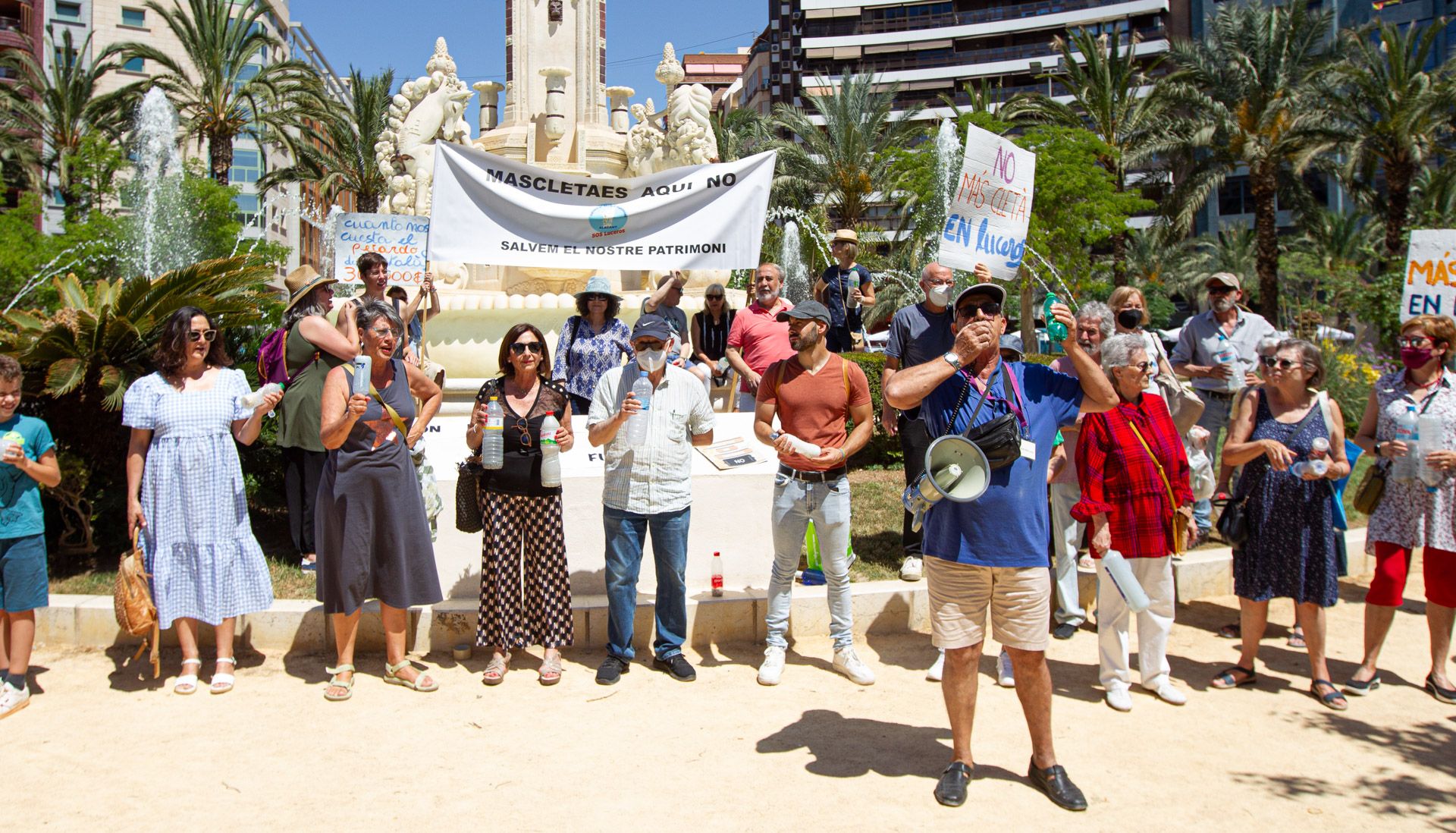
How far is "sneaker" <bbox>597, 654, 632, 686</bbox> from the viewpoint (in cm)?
517

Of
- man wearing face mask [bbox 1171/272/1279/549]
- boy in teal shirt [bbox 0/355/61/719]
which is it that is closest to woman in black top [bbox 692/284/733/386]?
man wearing face mask [bbox 1171/272/1279/549]

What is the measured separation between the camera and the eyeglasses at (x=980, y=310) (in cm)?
398

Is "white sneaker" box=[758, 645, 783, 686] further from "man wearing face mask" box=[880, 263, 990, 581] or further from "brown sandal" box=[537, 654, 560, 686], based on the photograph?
"man wearing face mask" box=[880, 263, 990, 581]

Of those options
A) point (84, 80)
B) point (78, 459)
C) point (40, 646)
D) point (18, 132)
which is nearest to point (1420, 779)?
point (40, 646)

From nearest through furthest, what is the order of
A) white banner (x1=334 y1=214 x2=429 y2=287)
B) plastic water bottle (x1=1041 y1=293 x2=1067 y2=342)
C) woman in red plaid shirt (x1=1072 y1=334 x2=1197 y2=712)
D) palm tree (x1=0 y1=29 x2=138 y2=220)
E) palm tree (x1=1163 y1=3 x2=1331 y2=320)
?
plastic water bottle (x1=1041 y1=293 x2=1067 y2=342) → woman in red plaid shirt (x1=1072 y1=334 x2=1197 y2=712) → white banner (x1=334 y1=214 x2=429 y2=287) → palm tree (x1=1163 y1=3 x2=1331 y2=320) → palm tree (x1=0 y1=29 x2=138 y2=220)

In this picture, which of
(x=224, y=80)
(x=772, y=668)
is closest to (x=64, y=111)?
(x=224, y=80)

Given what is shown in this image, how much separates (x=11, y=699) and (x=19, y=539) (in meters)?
0.73

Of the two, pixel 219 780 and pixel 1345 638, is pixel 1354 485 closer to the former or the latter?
pixel 1345 638

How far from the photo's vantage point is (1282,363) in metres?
5.13

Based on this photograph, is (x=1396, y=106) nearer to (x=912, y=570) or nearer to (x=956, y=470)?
(x=912, y=570)

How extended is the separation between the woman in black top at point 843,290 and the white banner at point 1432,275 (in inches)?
162

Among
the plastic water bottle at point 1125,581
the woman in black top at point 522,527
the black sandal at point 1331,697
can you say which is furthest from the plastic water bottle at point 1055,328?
the woman in black top at point 522,527

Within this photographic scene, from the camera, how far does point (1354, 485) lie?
9055 mm

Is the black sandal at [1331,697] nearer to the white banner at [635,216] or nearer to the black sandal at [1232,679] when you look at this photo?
the black sandal at [1232,679]
